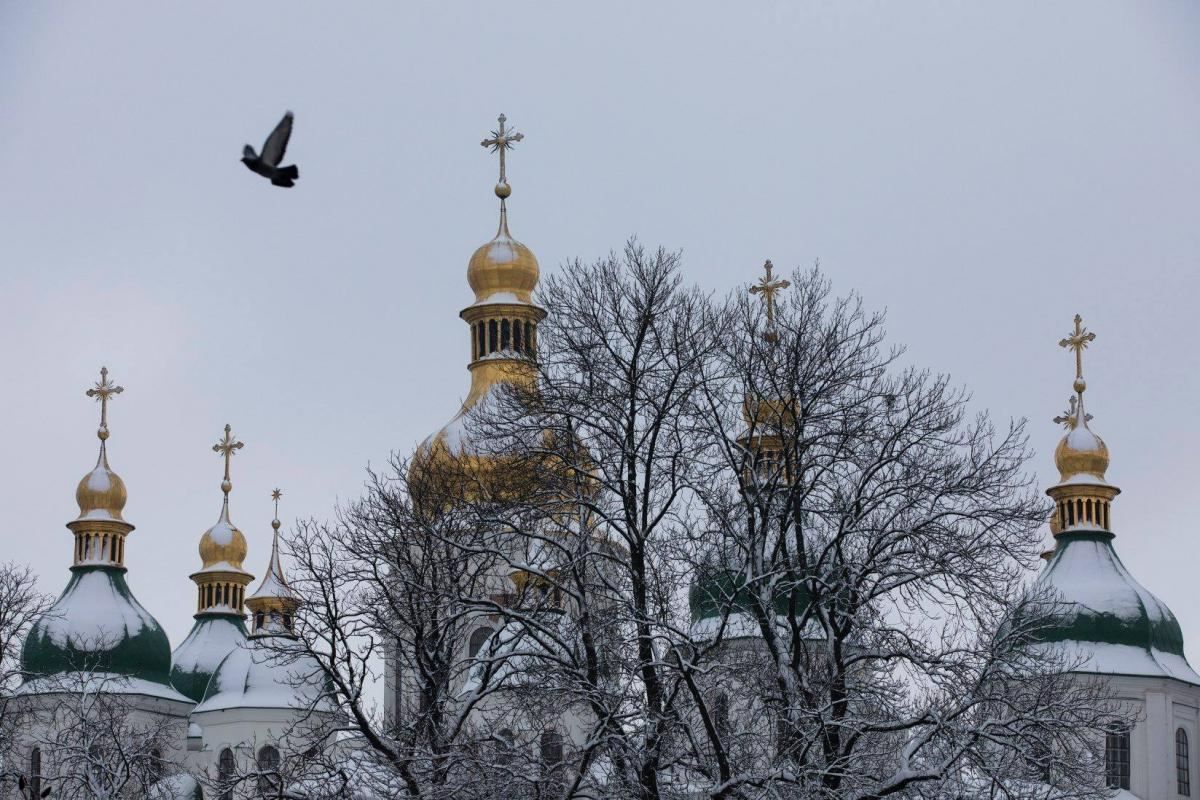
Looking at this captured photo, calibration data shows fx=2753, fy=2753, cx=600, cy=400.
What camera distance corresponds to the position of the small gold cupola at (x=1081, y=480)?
6500 cm

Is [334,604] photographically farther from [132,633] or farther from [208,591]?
[208,591]

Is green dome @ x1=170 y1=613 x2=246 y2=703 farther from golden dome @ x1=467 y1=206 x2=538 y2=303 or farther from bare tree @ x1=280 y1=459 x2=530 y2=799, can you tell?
bare tree @ x1=280 y1=459 x2=530 y2=799

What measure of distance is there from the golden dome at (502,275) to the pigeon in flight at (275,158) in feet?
138

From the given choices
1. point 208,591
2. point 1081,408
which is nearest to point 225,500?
point 208,591

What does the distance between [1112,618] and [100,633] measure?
23.8 meters

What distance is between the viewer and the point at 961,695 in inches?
1171

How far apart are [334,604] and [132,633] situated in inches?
1303

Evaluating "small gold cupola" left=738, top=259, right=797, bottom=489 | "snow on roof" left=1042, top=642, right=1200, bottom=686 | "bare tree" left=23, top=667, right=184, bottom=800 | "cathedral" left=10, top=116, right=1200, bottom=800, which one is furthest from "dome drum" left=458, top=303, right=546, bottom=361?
"small gold cupola" left=738, top=259, right=797, bottom=489

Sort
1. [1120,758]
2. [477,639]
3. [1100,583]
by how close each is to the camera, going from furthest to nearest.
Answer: [1100,583] → [1120,758] → [477,639]

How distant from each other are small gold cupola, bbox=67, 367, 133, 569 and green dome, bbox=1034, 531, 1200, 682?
2312 cm

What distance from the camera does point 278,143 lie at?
19.6 meters

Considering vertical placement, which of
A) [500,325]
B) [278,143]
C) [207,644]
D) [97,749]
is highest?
[500,325]

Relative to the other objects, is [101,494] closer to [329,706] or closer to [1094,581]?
[329,706]

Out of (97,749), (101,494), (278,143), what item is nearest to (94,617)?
(101,494)
